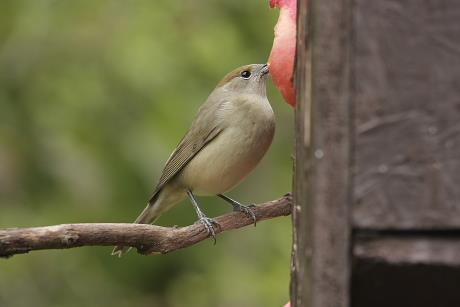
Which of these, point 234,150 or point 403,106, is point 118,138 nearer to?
point 234,150

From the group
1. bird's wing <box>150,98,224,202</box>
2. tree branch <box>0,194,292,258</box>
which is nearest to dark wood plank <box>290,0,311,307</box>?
tree branch <box>0,194,292,258</box>

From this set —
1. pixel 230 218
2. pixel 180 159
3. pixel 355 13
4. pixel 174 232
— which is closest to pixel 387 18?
pixel 355 13

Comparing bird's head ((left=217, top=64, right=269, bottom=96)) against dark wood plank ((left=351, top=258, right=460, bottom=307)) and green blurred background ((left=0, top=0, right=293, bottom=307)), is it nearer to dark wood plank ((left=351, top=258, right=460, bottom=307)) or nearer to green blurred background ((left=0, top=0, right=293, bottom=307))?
green blurred background ((left=0, top=0, right=293, bottom=307))

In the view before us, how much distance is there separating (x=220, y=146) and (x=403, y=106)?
3.93m

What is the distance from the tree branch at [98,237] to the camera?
3.38 m

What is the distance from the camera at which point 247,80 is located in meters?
6.78

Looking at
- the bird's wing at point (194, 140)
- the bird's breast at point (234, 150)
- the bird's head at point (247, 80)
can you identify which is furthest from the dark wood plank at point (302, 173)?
the bird's head at point (247, 80)

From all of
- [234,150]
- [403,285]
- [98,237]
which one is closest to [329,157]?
[403,285]

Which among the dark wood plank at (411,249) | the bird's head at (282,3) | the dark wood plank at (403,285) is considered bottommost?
the dark wood plank at (403,285)

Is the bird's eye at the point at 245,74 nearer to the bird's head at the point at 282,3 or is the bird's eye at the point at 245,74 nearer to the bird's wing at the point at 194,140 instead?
the bird's wing at the point at 194,140

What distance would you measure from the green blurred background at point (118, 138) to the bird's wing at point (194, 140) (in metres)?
0.09

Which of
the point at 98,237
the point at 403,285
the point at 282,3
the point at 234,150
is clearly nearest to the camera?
the point at 403,285

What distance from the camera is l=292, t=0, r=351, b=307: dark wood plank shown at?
8.37 feet

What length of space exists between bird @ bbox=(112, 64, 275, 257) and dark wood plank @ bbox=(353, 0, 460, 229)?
3755 millimetres
